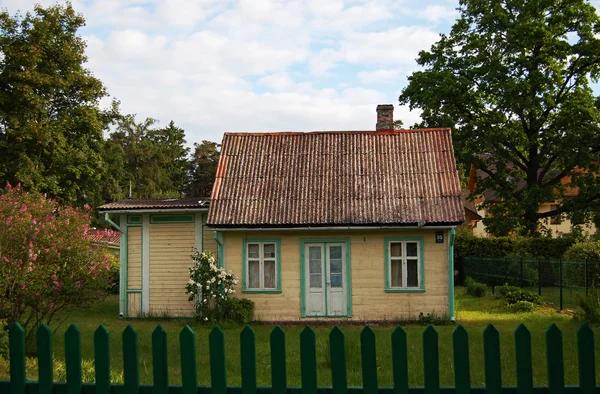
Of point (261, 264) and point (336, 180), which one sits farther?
point (336, 180)


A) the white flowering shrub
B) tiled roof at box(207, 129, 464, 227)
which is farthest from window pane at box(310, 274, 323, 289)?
the white flowering shrub

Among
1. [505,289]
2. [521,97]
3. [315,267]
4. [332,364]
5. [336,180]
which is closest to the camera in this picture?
[332,364]

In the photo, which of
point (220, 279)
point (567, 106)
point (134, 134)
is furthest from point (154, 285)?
point (134, 134)

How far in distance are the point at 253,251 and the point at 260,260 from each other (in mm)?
373

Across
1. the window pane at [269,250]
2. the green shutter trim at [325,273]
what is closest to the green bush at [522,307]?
the green shutter trim at [325,273]

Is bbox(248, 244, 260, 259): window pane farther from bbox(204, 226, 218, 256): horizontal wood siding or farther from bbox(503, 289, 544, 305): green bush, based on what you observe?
bbox(503, 289, 544, 305): green bush

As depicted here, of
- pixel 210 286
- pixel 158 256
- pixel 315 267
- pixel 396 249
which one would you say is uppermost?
pixel 396 249

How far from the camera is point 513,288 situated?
2131 cm

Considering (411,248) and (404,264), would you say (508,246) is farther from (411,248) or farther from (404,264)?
(404,264)

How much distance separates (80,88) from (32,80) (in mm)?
3283

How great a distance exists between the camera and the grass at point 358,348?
9.41m

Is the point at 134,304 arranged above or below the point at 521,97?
below

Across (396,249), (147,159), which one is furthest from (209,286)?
(147,159)

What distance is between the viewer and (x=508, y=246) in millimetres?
31031
